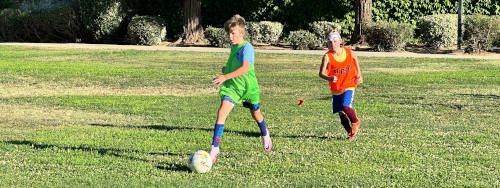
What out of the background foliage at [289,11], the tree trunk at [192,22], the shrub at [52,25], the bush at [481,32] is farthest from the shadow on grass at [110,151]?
the shrub at [52,25]

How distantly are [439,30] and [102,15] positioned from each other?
11413mm

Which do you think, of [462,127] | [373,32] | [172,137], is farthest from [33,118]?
[373,32]

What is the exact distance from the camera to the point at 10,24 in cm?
3022

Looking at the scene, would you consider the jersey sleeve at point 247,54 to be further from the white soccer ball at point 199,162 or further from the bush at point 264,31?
the bush at point 264,31

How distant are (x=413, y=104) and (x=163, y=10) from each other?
18.4m

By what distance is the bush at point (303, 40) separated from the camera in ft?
84.0

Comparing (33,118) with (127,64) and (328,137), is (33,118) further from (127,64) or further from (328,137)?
(127,64)

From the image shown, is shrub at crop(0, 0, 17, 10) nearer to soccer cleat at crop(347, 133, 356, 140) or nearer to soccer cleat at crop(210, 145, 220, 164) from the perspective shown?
soccer cleat at crop(347, 133, 356, 140)

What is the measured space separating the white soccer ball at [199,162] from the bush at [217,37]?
18.9 m

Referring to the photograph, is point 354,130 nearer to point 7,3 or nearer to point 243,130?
point 243,130

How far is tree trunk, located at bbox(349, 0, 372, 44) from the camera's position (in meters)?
25.6

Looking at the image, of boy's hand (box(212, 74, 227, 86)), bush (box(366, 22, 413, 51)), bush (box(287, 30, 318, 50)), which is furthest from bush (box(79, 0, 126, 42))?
boy's hand (box(212, 74, 227, 86))

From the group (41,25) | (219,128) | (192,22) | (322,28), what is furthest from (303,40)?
(219,128)

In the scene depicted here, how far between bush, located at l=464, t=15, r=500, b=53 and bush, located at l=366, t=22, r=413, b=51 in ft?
5.83
